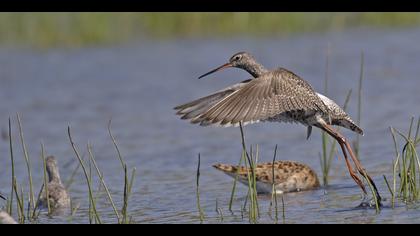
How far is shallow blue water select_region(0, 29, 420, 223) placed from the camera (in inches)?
328

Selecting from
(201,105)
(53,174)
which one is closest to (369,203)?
(201,105)

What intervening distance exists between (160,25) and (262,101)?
10263 mm

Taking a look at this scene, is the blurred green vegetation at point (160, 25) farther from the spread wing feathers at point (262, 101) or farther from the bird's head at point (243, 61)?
the spread wing feathers at point (262, 101)

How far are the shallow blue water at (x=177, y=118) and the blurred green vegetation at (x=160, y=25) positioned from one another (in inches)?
13.5

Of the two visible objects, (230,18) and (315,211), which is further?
(230,18)

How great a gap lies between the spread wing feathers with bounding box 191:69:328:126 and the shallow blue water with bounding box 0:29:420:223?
Answer: 85 cm

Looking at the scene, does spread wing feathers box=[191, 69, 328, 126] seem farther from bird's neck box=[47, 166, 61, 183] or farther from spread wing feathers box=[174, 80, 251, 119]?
bird's neck box=[47, 166, 61, 183]

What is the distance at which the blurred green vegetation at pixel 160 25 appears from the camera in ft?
54.7

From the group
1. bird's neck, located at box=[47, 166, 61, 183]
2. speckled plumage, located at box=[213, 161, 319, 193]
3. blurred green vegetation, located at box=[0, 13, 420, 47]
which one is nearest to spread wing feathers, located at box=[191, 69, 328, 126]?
speckled plumage, located at box=[213, 161, 319, 193]
